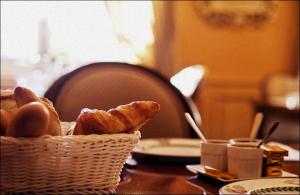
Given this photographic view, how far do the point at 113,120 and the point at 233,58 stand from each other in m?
3.14

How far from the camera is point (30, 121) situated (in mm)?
560

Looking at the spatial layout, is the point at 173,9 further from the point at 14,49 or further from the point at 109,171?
the point at 109,171

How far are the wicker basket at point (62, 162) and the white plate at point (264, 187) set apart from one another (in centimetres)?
16

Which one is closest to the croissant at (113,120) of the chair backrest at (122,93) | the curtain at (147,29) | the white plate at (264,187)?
the white plate at (264,187)

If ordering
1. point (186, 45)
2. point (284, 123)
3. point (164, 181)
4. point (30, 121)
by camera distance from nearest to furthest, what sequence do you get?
1. point (30, 121)
2. point (164, 181)
3. point (284, 123)
4. point (186, 45)

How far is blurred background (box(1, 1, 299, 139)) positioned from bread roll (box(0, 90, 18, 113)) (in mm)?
2168

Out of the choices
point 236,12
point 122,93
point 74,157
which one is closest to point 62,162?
point 74,157

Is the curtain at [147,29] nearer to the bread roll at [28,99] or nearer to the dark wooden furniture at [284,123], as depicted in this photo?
the dark wooden furniture at [284,123]

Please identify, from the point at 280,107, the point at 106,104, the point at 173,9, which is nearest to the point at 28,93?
the point at 106,104

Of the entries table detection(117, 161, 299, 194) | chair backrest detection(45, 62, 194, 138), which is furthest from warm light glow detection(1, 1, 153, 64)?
table detection(117, 161, 299, 194)

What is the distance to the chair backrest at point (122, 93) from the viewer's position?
1.48 metres

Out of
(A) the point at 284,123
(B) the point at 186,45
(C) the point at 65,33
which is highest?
(C) the point at 65,33

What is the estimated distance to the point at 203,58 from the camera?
3611 mm

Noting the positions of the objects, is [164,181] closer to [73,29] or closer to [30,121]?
[30,121]
